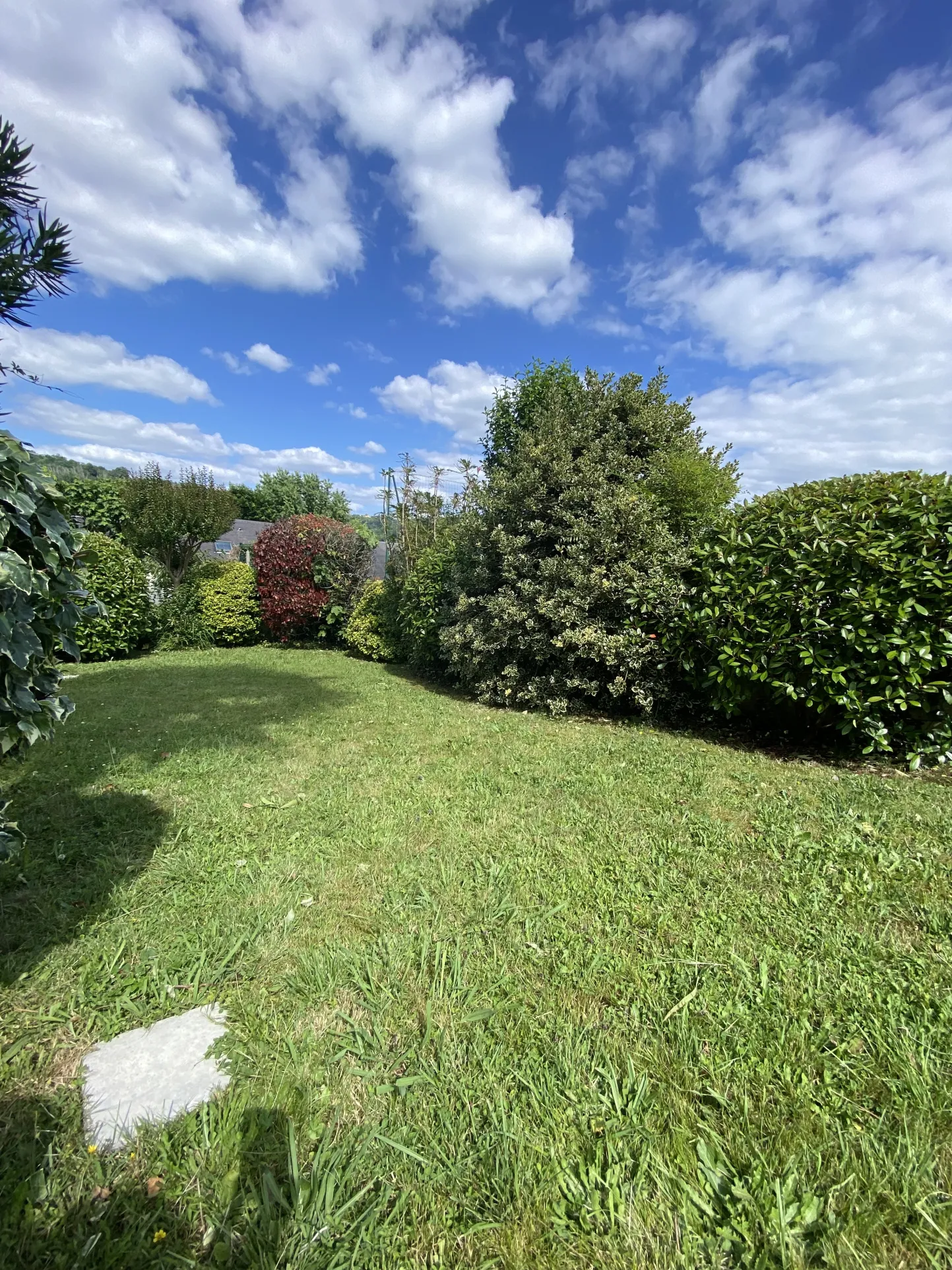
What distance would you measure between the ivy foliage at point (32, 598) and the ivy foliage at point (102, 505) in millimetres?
11633

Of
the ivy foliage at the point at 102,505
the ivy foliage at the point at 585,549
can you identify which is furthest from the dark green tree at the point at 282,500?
the ivy foliage at the point at 585,549

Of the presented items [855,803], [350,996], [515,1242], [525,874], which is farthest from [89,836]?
[855,803]

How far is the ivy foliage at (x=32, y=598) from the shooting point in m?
1.49

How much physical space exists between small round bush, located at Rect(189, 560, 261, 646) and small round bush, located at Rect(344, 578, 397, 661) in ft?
7.76

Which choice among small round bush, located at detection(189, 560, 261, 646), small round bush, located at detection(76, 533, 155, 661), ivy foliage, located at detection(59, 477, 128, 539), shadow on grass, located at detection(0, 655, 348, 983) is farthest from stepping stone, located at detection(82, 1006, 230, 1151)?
ivy foliage, located at detection(59, 477, 128, 539)

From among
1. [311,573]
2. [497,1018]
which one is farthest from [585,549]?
[311,573]

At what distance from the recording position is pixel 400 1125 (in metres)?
1.43

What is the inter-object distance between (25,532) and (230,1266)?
6.14 ft

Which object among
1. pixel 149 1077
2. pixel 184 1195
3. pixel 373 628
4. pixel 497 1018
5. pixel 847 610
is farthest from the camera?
pixel 373 628

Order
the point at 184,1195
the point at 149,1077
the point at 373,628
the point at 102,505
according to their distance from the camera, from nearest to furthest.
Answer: the point at 184,1195
the point at 149,1077
the point at 373,628
the point at 102,505

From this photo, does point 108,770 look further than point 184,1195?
Yes

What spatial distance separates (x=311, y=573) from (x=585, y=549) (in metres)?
6.91

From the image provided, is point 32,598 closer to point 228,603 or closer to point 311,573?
point 311,573

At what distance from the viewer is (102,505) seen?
1195 cm
